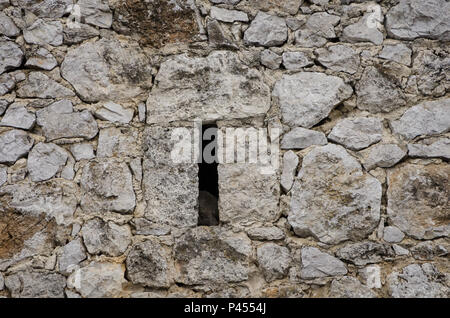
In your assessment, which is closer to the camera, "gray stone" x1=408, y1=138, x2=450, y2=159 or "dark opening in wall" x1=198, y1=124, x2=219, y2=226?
"gray stone" x1=408, y1=138, x2=450, y2=159

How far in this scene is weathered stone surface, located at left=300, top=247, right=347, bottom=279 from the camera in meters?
2.35

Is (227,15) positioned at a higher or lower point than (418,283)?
higher

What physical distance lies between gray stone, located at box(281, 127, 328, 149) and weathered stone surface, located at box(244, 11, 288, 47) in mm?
547

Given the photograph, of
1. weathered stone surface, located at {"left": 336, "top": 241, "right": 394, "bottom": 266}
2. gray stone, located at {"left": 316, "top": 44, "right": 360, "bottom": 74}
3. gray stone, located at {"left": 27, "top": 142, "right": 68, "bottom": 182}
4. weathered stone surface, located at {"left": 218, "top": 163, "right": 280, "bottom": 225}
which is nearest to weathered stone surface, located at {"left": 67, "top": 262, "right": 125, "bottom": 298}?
gray stone, located at {"left": 27, "top": 142, "right": 68, "bottom": 182}

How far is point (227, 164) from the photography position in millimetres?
2467

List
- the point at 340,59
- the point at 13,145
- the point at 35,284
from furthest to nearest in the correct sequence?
the point at 340,59
the point at 13,145
the point at 35,284

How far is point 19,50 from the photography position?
8.18 feet

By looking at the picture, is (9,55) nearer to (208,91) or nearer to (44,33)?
(44,33)

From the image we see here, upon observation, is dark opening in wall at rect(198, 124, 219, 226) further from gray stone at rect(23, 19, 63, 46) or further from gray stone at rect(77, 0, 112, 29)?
gray stone at rect(23, 19, 63, 46)

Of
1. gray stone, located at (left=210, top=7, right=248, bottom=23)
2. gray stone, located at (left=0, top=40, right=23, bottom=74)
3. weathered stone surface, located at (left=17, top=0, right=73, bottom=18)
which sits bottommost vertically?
gray stone, located at (left=0, top=40, right=23, bottom=74)

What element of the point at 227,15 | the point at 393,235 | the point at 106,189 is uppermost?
the point at 227,15

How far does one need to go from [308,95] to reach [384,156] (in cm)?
54

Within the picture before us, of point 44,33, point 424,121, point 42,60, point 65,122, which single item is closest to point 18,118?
point 65,122

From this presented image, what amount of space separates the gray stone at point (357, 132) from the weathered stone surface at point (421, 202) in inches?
10.0
